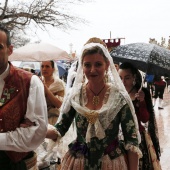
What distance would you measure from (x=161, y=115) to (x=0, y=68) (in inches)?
356

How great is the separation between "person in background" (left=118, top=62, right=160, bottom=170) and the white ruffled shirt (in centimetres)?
160

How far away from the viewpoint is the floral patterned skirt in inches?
81.1

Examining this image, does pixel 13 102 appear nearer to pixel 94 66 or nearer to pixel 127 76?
pixel 94 66

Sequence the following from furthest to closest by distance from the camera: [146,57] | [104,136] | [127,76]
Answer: [127,76], [146,57], [104,136]

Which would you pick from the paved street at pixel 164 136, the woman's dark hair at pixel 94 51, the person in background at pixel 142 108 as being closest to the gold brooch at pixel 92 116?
the woman's dark hair at pixel 94 51

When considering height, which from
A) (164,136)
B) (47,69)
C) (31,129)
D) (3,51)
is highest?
(3,51)

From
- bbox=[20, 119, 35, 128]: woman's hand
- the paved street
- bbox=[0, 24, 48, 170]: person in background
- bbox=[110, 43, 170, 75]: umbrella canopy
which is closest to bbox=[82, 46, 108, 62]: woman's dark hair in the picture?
bbox=[0, 24, 48, 170]: person in background

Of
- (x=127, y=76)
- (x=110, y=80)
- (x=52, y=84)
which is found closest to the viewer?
(x=110, y=80)

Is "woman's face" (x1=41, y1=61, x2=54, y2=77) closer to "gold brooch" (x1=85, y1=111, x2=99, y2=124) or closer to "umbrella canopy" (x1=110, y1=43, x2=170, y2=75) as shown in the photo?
"umbrella canopy" (x1=110, y1=43, x2=170, y2=75)

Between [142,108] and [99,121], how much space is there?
1.21m

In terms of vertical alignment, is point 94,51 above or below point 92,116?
above

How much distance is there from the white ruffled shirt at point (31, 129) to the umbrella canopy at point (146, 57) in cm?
158

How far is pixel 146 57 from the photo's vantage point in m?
3.10

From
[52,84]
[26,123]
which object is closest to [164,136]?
[52,84]
